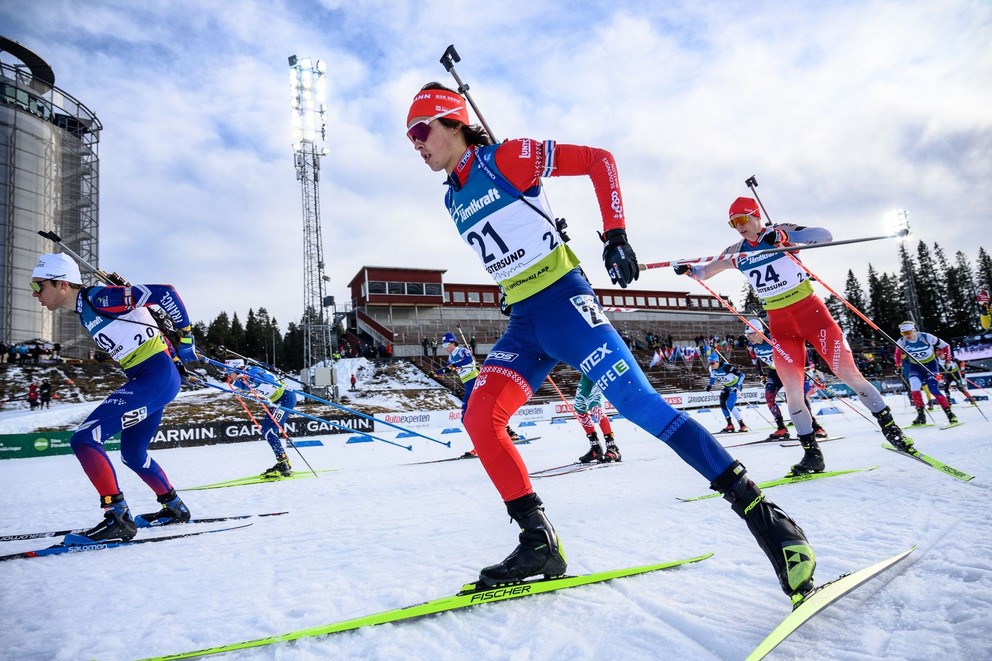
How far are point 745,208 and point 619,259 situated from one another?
3615 millimetres

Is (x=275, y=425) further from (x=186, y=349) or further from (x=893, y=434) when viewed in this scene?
(x=893, y=434)

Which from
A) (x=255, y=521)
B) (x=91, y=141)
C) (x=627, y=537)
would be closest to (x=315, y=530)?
(x=255, y=521)

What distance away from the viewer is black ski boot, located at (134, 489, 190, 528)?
4516mm

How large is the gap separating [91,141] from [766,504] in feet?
173

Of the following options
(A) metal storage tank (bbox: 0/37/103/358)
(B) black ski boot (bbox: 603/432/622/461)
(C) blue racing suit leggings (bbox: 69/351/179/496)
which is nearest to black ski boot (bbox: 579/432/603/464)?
(B) black ski boot (bbox: 603/432/622/461)

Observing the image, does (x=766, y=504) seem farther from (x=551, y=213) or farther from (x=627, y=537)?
(x=551, y=213)

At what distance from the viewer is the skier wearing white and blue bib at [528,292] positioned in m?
2.26

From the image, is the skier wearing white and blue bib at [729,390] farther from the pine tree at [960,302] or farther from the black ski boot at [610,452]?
the pine tree at [960,302]

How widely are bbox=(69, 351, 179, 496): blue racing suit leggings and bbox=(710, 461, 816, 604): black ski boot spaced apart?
4527mm

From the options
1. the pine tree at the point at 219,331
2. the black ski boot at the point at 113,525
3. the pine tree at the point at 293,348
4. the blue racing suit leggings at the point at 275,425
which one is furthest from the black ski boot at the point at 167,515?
the pine tree at the point at 219,331

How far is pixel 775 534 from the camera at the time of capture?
1.88 metres

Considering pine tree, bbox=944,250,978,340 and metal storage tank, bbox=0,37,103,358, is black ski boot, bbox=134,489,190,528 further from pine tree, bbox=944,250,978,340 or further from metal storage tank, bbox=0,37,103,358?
pine tree, bbox=944,250,978,340

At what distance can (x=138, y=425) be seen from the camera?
4566 mm

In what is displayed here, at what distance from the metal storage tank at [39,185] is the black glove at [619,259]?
42.4 m
